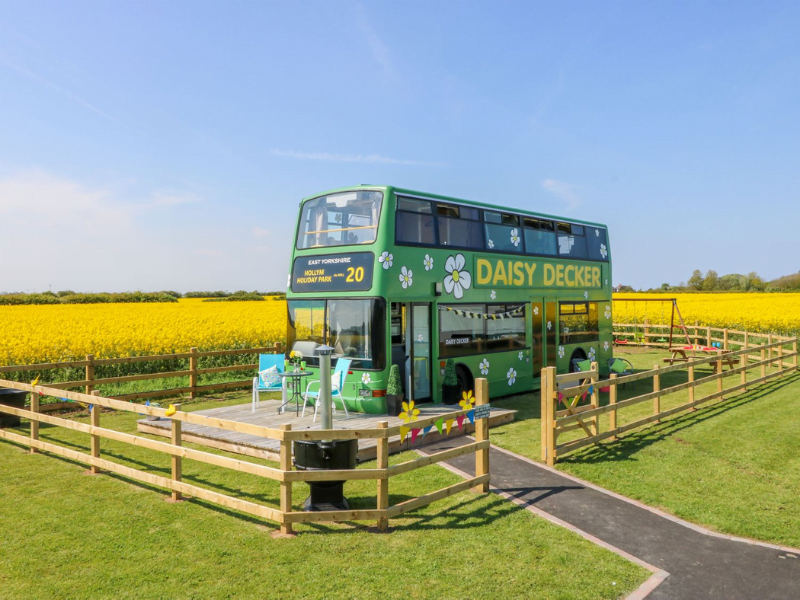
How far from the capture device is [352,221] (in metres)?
10.9

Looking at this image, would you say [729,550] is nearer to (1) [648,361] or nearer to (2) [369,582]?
(2) [369,582]

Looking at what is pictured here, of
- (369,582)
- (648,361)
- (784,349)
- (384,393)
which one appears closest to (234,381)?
(384,393)

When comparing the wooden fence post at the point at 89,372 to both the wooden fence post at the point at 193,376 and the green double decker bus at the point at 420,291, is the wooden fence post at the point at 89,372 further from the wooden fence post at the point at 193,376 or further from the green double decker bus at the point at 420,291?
the green double decker bus at the point at 420,291

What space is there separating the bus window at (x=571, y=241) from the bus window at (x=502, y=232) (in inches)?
73.8

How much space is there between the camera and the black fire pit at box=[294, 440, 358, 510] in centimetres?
604

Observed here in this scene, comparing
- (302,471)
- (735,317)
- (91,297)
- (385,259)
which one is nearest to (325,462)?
(302,471)

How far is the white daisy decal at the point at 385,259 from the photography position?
405 inches

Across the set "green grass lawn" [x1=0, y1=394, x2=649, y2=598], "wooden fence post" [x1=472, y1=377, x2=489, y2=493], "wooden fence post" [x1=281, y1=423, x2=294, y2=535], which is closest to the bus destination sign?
"wooden fence post" [x1=472, y1=377, x2=489, y2=493]

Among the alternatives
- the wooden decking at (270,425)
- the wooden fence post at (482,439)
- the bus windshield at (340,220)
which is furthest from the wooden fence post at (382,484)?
the bus windshield at (340,220)

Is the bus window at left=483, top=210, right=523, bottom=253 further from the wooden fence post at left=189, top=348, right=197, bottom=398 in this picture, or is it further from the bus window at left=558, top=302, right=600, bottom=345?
the wooden fence post at left=189, top=348, right=197, bottom=398

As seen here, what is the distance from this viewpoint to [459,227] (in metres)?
12.2

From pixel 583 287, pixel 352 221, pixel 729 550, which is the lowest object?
pixel 729 550

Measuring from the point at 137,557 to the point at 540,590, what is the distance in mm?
3521

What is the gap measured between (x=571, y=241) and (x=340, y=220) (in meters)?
7.23
